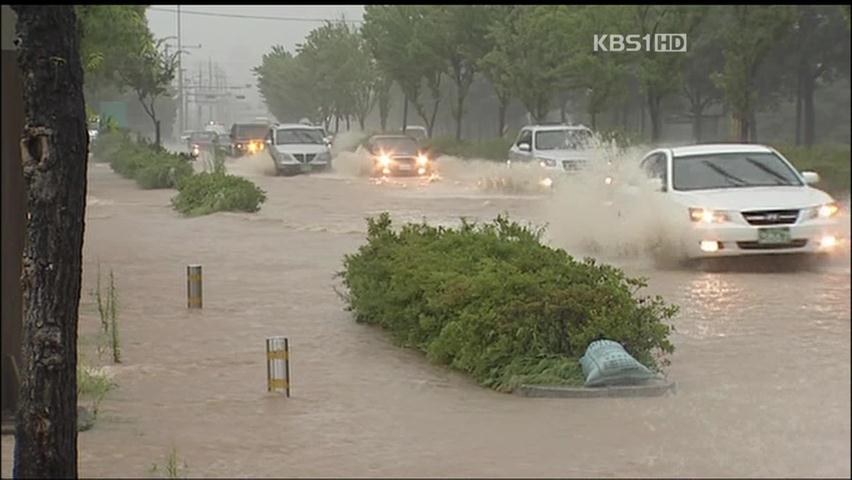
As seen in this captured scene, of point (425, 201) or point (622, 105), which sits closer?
point (622, 105)

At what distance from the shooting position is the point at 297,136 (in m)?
7.62

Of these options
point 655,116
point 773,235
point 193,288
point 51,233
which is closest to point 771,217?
point 773,235

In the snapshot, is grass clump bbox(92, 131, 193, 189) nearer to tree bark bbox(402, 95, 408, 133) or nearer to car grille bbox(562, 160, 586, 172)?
tree bark bbox(402, 95, 408, 133)

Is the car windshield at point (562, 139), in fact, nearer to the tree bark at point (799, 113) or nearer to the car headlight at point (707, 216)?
the car headlight at point (707, 216)

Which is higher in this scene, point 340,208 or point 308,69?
point 308,69

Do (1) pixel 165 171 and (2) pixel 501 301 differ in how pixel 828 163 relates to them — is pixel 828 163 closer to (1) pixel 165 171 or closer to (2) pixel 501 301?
(2) pixel 501 301

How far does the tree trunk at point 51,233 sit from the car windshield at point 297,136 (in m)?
2.78

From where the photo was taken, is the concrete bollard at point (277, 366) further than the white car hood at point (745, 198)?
Yes

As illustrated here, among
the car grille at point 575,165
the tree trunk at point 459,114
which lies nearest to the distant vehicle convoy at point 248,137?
the tree trunk at point 459,114

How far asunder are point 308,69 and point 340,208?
3.33 feet

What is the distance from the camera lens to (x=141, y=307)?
26.6 feet

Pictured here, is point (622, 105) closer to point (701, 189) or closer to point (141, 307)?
point (701, 189)

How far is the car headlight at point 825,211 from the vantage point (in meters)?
4.33

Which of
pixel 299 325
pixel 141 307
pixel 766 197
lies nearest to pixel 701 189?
pixel 766 197
